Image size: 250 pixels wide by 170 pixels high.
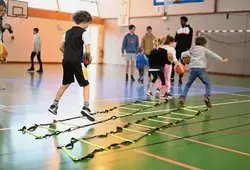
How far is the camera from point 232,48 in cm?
1861

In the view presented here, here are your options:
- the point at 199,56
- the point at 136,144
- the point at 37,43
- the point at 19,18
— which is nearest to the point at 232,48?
the point at 37,43

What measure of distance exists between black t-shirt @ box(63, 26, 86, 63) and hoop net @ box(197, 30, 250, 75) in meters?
14.0

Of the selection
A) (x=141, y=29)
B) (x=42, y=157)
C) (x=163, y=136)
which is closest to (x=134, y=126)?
(x=163, y=136)

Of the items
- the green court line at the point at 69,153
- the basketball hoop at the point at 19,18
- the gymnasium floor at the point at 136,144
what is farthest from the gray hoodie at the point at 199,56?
the basketball hoop at the point at 19,18

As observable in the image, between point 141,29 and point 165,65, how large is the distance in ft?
47.7

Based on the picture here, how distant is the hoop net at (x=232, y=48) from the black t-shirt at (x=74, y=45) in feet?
45.8

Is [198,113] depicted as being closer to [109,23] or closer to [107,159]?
[107,159]

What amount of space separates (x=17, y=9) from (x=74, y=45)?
54.6 feet

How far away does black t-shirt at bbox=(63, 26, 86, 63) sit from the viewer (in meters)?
5.74

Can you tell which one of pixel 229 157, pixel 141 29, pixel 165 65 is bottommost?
pixel 229 157

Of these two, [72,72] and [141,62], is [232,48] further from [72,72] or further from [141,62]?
[72,72]

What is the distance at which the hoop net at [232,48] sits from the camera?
1819 centimetres

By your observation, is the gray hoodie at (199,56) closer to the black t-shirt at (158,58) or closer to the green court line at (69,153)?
the black t-shirt at (158,58)

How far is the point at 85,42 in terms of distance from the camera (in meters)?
5.68
